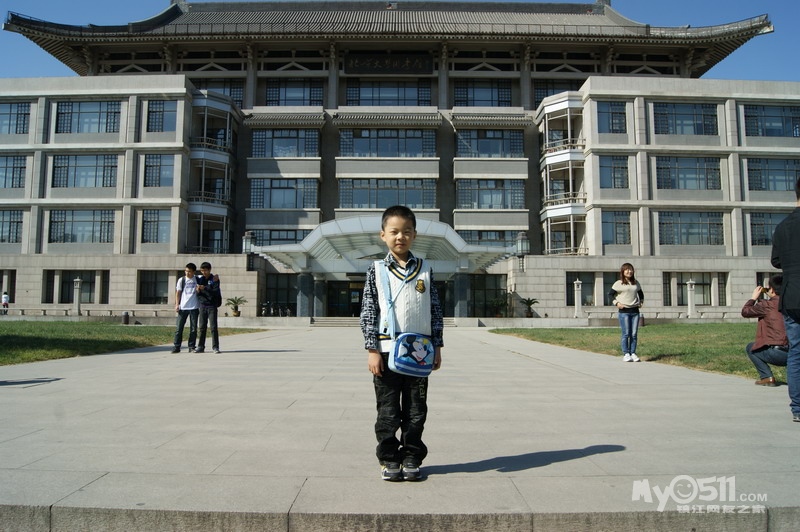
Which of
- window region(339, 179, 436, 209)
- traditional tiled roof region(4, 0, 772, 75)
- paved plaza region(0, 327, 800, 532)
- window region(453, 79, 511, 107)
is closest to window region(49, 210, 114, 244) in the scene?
traditional tiled roof region(4, 0, 772, 75)

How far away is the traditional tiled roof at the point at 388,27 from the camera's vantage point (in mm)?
41781

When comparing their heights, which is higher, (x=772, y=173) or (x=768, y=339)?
(x=772, y=173)

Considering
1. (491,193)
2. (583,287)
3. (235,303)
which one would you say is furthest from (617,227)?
(235,303)

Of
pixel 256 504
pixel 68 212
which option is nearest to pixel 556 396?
pixel 256 504

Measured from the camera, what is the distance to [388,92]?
146 feet

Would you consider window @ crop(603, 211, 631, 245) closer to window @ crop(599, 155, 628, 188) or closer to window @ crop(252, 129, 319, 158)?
window @ crop(599, 155, 628, 188)

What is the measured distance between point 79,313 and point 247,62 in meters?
22.1

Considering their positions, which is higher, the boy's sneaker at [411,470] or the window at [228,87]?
the window at [228,87]

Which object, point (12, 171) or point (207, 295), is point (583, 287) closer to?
point (207, 295)

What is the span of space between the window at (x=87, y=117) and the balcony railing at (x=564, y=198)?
99.0 ft

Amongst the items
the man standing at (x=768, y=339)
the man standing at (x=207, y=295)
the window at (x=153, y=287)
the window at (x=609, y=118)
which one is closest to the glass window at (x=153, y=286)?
the window at (x=153, y=287)

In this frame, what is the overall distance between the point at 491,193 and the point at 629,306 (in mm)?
31772

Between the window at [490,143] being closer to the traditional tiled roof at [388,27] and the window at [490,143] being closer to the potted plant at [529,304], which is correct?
the traditional tiled roof at [388,27]

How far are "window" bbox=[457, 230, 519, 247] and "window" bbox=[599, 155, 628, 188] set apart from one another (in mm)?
7095
